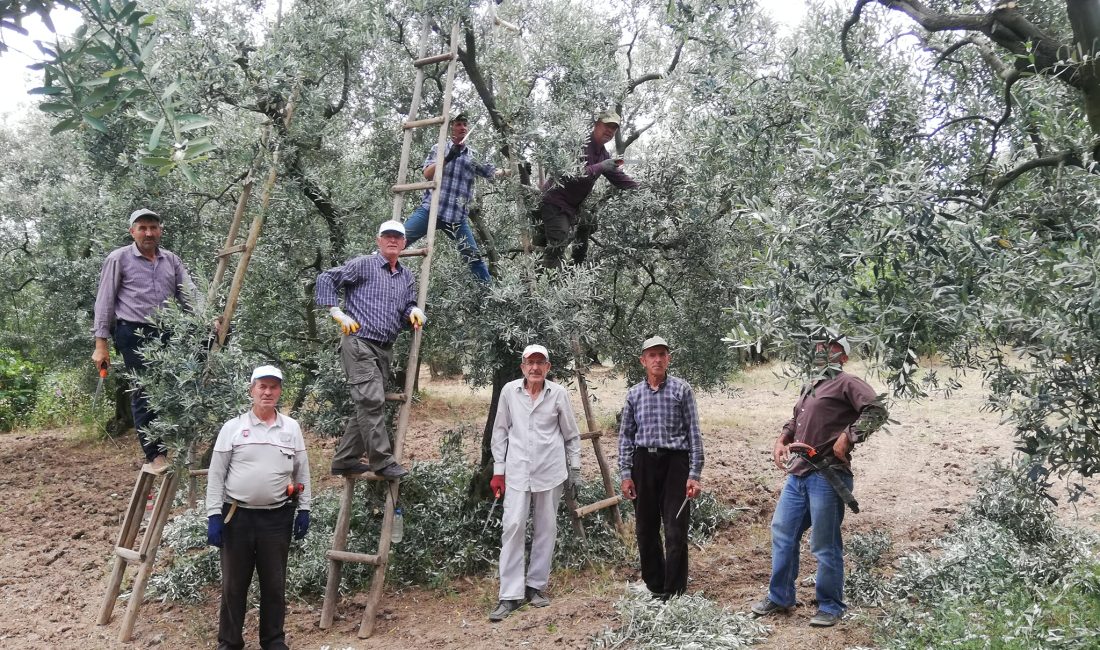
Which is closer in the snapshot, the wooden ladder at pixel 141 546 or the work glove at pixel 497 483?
the wooden ladder at pixel 141 546

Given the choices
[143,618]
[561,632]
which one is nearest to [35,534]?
[143,618]

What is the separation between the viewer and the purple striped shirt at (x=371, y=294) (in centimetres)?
671

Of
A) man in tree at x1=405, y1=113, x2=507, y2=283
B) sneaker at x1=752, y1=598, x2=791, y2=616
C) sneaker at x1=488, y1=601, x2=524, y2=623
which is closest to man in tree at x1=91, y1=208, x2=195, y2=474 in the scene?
man in tree at x1=405, y1=113, x2=507, y2=283

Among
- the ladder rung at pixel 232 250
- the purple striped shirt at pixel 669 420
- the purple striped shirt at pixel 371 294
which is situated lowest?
the purple striped shirt at pixel 669 420

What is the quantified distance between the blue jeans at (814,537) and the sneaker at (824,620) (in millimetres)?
31

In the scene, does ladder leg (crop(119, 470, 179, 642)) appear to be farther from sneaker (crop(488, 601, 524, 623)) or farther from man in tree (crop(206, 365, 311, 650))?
sneaker (crop(488, 601, 524, 623))

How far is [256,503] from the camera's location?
587 centimetres

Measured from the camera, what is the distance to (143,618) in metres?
7.00

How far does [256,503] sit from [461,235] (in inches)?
123

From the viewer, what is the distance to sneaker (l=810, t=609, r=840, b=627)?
19.9 feet

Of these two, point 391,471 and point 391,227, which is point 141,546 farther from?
point 391,227

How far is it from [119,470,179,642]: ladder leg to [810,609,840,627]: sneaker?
5.23m

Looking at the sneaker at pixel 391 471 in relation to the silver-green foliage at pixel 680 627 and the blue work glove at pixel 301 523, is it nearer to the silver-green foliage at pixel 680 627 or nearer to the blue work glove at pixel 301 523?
the blue work glove at pixel 301 523

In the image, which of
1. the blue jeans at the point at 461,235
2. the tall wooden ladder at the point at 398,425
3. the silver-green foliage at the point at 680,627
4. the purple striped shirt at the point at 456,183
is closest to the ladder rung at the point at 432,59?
the tall wooden ladder at the point at 398,425
